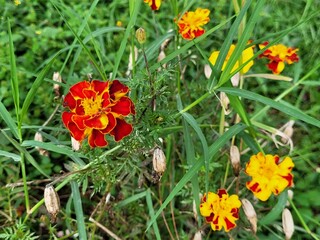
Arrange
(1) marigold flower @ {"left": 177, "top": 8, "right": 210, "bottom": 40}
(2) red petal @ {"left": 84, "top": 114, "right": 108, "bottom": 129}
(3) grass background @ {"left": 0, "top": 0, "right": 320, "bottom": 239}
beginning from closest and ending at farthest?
1. (2) red petal @ {"left": 84, "top": 114, "right": 108, "bottom": 129}
2. (3) grass background @ {"left": 0, "top": 0, "right": 320, "bottom": 239}
3. (1) marigold flower @ {"left": 177, "top": 8, "right": 210, "bottom": 40}

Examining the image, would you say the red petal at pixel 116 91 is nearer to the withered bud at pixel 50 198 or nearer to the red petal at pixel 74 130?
the red petal at pixel 74 130

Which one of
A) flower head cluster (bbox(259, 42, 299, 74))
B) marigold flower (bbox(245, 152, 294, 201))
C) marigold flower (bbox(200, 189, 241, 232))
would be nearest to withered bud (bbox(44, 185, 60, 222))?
marigold flower (bbox(200, 189, 241, 232))

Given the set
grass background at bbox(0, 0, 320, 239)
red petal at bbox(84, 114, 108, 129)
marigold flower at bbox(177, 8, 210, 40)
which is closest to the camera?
red petal at bbox(84, 114, 108, 129)

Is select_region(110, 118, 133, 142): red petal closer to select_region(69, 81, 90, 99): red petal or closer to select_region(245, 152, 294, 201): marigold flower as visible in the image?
select_region(69, 81, 90, 99): red petal

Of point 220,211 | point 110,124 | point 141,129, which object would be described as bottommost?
point 220,211

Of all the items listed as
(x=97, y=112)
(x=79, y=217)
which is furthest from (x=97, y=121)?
(x=79, y=217)

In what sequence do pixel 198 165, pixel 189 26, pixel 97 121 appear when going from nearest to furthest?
1. pixel 97 121
2. pixel 198 165
3. pixel 189 26

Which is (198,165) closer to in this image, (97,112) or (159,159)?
(159,159)

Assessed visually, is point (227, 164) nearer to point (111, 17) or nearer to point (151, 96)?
point (151, 96)
